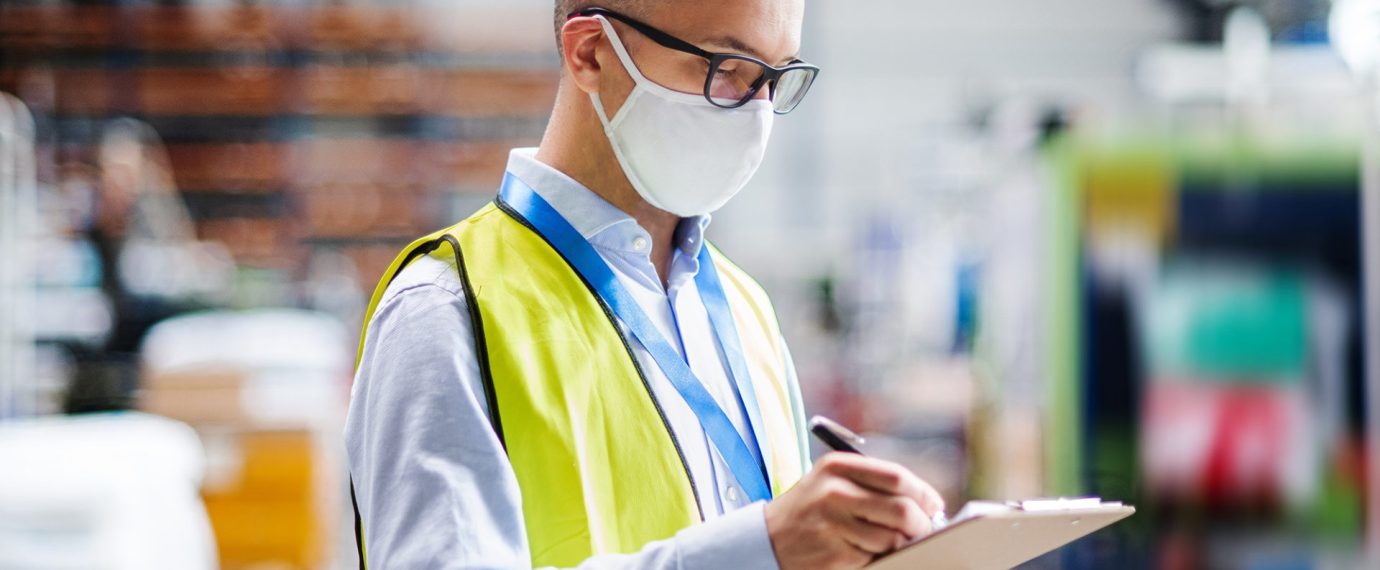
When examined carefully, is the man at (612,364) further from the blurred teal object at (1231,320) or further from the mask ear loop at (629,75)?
the blurred teal object at (1231,320)

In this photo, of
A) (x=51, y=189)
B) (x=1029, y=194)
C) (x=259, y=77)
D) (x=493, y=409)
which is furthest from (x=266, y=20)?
(x=493, y=409)

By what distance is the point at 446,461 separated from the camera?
1062 mm

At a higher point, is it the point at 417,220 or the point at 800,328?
the point at 417,220

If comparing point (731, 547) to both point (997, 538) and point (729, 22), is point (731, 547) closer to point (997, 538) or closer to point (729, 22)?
point (997, 538)

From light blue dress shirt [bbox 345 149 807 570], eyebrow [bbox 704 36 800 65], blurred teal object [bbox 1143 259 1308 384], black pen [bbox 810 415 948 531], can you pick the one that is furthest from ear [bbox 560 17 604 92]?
blurred teal object [bbox 1143 259 1308 384]

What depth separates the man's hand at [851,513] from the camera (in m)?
0.95

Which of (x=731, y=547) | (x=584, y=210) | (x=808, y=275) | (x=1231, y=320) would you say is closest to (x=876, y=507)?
(x=731, y=547)

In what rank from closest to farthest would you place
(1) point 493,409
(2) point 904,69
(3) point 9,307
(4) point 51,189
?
(1) point 493,409 → (3) point 9,307 → (4) point 51,189 → (2) point 904,69

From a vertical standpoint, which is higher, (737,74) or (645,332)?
(737,74)

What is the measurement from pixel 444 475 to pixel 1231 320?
283 centimetres

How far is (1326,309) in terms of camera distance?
3.43 m

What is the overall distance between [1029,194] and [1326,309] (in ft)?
2.90

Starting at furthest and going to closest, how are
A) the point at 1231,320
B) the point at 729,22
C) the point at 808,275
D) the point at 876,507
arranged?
the point at 808,275
the point at 1231,320
the point at 729,22
the point at 876,507

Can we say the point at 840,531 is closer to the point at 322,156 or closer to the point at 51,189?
the point at 51,189
